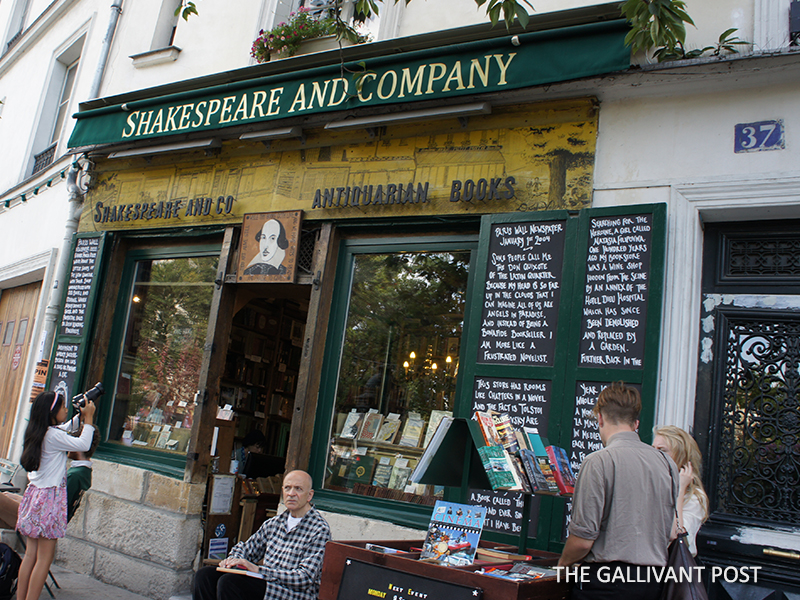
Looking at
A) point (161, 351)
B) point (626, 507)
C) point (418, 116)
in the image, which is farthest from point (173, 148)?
point (626, 507)

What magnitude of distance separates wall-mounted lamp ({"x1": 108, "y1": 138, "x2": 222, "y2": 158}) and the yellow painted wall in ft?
0.45

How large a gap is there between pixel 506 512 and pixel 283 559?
142 centimetres

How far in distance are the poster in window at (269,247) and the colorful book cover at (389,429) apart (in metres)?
1.43

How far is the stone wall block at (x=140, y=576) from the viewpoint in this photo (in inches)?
219

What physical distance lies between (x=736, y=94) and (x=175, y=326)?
543cm

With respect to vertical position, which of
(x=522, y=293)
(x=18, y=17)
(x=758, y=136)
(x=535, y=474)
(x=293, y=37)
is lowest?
(x=535, y=474)

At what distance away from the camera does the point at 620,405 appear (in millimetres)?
2814

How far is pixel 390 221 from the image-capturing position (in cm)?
538

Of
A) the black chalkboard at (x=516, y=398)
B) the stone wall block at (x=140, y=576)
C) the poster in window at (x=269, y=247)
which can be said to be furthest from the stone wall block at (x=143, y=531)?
the black chalkboard at (x=516, y=398)

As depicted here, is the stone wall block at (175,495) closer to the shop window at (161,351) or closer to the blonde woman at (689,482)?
the shop window at (161,351)

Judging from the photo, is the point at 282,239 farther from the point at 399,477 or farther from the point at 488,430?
the point at 488,430

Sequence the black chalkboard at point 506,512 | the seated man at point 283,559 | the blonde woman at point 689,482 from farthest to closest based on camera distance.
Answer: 1. the black chalkboard at point 506,512
2. the seated man at point 283,559
3. the blonde woman at point 689,482

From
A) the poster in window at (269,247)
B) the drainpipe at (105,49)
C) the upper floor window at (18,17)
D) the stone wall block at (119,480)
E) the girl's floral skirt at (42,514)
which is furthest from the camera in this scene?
the upper floor window at (18,17)

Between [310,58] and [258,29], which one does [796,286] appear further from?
[258,29]
